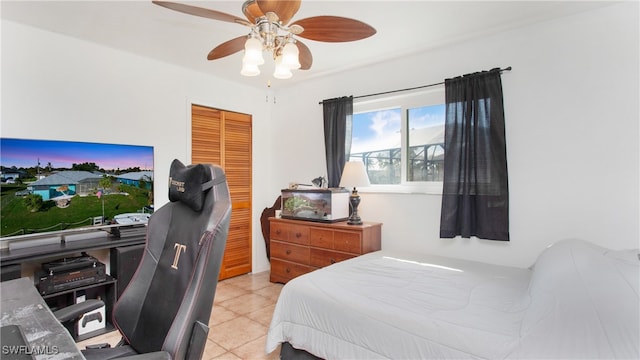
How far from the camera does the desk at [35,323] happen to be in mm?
917

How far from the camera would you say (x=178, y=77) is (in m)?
3.56

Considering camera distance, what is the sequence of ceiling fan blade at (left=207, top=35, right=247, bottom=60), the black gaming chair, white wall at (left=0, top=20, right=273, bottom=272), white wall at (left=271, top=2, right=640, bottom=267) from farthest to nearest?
white wall at (left=0, top=20, right=273, bottom=272), white wall at (left=271, top=2, right=640, bottom=267), ceiling fan blade at (left=207, top=35, right=247, bottom=60), the black gaming chair

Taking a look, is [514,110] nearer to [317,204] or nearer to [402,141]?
[402,141]

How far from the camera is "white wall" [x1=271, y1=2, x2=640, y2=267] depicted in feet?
7.56

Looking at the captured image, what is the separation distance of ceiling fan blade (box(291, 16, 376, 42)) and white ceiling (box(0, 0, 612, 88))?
541 mm

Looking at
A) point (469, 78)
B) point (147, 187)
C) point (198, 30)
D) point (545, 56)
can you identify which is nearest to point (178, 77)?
point (198, 30)

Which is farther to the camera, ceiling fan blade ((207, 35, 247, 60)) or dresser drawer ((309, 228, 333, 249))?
dresser drawer ((309, 228, 333, 249))

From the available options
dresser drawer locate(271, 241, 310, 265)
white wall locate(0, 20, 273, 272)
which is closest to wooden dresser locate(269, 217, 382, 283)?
dresser drawer locate(271, 241, 310, 265)

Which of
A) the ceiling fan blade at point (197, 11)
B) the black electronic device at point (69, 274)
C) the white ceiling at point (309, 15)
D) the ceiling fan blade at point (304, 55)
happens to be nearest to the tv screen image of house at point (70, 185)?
the black electronic device at point (69, 274)


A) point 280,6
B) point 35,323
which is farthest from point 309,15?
point 35,323

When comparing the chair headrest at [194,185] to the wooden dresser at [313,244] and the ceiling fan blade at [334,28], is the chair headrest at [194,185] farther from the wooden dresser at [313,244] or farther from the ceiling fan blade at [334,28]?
the wooden dresser at [313,244]

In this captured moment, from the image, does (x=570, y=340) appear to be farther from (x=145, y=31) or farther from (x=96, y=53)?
(x=96, y=53)

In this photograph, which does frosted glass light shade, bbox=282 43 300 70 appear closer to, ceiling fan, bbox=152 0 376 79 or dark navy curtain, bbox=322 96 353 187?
ceiling fan, bbox=152 0 376 79

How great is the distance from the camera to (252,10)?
1663mm
